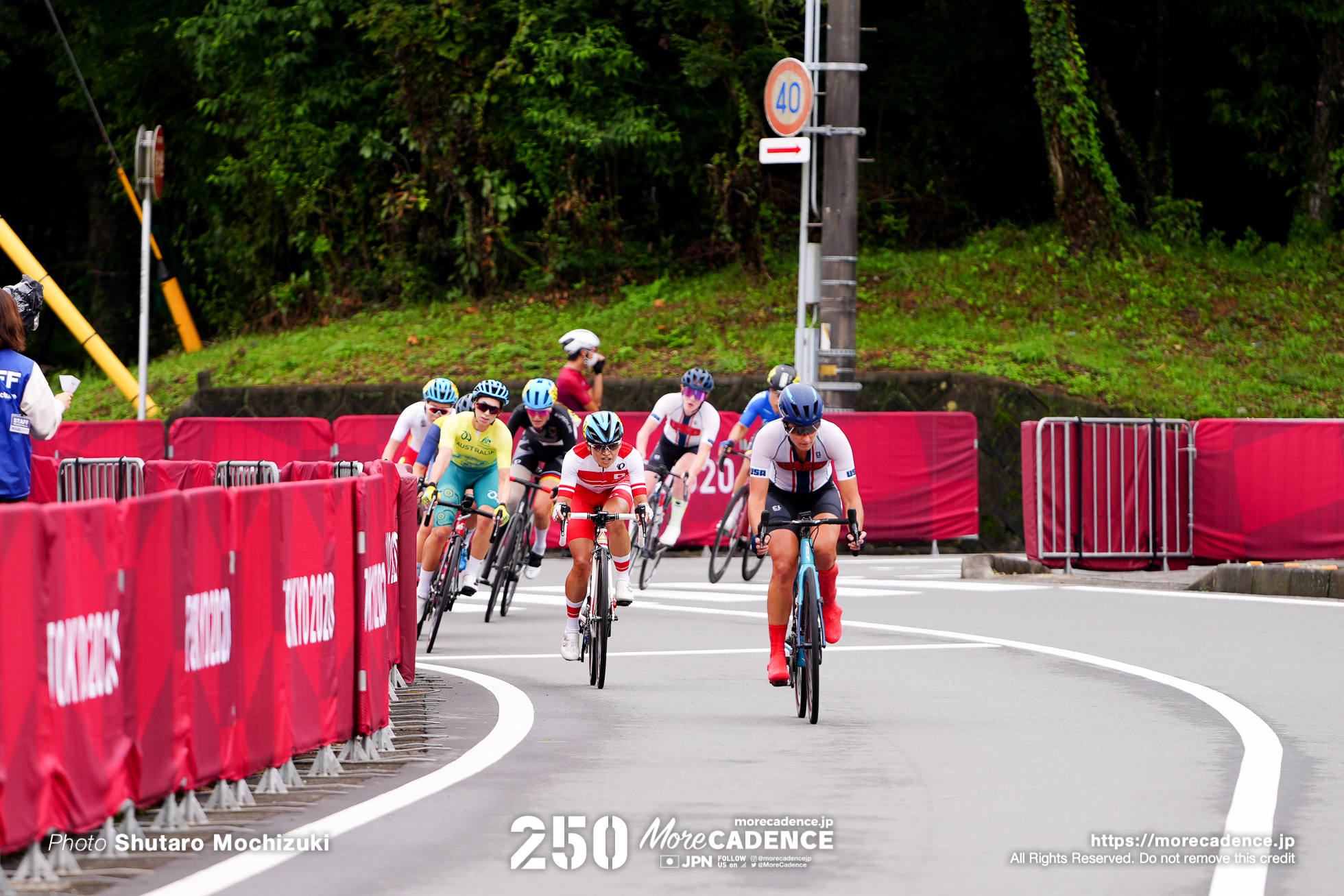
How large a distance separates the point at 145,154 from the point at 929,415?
10.3 meters

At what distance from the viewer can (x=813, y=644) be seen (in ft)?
30.0

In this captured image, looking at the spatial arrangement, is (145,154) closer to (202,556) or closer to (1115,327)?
(1115,327)

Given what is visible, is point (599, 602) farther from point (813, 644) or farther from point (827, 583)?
point (813, 644)

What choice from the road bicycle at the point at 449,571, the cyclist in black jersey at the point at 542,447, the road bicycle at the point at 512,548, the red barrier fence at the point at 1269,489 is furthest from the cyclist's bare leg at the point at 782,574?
the red barrier fence at the point at 1269,489

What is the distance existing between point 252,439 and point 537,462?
973 centimetres

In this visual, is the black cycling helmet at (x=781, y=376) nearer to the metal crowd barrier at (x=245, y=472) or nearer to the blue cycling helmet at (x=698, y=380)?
the blue cycling helmet at (x=698, y=380)

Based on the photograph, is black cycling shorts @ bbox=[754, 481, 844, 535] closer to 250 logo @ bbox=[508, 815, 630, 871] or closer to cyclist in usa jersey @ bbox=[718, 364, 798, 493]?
250 logo @ bbox=[508, 815, 630, 871]

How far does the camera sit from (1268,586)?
17141 millimetres

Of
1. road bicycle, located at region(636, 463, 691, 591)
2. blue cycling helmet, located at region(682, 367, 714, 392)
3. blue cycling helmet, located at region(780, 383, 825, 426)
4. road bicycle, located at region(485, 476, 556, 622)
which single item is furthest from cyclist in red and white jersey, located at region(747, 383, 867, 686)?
road bicycle, located at region(636, 463, 691, 591)

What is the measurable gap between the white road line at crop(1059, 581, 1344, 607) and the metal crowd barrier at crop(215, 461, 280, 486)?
9208mm

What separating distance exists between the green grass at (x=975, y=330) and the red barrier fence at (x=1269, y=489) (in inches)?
208

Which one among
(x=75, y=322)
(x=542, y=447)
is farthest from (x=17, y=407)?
(x=75, y=322)

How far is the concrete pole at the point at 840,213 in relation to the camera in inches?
829

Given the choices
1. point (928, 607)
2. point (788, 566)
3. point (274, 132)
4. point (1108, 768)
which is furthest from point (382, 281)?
point (1108, 768)
